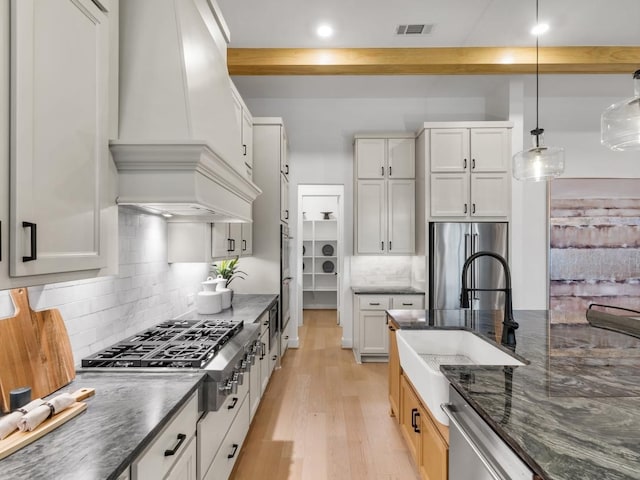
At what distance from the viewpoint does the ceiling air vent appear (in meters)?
3.20

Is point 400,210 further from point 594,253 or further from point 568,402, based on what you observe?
point 568,402

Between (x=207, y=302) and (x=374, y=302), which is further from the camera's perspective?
(x=374, y=302)

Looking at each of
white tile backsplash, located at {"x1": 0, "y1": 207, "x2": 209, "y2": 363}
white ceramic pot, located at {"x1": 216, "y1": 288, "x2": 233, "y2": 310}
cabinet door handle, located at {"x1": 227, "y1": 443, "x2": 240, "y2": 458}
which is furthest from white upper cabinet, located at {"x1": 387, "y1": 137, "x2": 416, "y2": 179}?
cabinet door handle, located at {"x1": 227, "y1": 443, "x2": 240, "y2": 458}

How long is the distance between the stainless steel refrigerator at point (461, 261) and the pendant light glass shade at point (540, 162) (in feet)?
5.03

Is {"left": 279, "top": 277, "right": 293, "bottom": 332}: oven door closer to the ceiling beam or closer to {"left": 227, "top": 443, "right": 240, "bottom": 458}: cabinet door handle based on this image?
{"left": 227, "top": 443, "right": 240, "bottom": 458}: cabinet door handle

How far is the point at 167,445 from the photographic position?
3.88 ft

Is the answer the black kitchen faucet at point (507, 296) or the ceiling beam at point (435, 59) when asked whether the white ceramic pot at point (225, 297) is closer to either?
the black kitchen faucet at point (507, 296)

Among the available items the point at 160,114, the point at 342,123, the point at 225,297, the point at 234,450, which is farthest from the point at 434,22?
the point at 234,450

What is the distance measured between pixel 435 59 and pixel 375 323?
2943mm

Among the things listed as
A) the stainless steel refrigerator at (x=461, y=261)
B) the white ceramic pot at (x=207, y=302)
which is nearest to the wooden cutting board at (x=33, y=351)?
the white ceramic pot at (x=207, y=302)

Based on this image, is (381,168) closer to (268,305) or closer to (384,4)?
(384,4)

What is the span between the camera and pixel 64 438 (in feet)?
3.28

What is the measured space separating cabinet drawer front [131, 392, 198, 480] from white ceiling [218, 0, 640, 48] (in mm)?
2998

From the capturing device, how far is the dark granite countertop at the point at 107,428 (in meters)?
0.86
